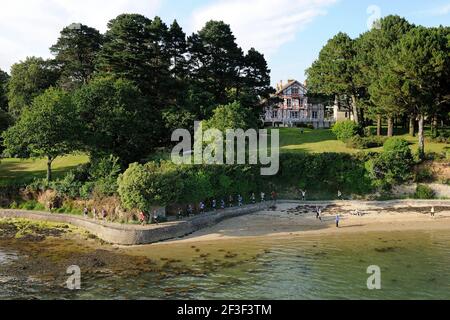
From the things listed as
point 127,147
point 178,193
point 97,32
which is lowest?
point 178,193

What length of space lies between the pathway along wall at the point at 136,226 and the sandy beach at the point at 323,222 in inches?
32.6

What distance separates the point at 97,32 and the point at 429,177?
5146 cm

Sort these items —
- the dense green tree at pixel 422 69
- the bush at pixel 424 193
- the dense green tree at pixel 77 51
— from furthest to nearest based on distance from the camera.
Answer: the dense green tree at pixel 77 51 → the dense green tree at pixel 422 69 → the bush at pixel 424 193

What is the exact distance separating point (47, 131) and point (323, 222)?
28.8 metres

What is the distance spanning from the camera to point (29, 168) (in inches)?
2232

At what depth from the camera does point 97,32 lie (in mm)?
72438

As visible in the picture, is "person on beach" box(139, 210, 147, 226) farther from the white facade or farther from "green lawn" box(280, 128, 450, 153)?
the white facade

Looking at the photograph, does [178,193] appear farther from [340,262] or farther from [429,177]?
[429,177]

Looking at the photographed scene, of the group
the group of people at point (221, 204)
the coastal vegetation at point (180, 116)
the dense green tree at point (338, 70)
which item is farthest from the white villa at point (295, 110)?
the group of people at point (221, 204)

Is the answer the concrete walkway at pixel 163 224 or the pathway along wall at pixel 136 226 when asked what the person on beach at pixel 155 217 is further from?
the pathway along wall at pixel 136 226

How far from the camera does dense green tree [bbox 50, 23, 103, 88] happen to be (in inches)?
2776

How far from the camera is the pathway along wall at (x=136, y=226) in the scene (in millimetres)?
36938

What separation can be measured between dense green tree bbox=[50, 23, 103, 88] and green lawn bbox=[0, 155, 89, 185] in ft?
52.5
